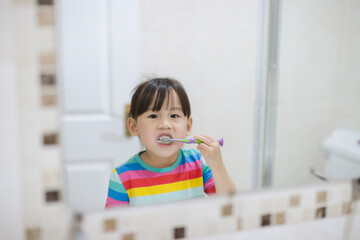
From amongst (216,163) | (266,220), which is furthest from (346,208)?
(216,163)

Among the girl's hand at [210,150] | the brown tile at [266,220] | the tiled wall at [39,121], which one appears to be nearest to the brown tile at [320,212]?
the brown tile at [266,220]

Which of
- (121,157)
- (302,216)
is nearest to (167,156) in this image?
(121,157)

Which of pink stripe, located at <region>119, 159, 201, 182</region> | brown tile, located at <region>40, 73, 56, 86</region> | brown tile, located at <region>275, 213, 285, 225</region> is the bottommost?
brown tile, located at <region>275, 213, 285, 225</region>

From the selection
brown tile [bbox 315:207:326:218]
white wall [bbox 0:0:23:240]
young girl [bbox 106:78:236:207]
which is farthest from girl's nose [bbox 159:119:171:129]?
brown tile [bbox 315:207:326:218]

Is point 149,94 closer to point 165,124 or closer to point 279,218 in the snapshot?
point 165,124

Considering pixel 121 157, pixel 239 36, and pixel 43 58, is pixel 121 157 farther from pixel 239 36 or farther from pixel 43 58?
pixel 239 36

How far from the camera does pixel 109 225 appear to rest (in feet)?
1.92

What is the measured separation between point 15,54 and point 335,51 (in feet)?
2.08

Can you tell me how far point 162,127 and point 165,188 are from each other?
107 millimetres

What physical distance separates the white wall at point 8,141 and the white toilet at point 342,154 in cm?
59

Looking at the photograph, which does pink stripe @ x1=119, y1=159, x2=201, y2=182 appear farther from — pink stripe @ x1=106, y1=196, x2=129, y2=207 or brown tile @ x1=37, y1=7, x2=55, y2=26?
brown tile @ x1=37, y1=7, x2=55, y2=26

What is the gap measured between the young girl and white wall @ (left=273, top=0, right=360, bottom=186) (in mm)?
180

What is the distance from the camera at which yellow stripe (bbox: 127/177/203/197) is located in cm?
63

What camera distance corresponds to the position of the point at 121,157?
63cm
